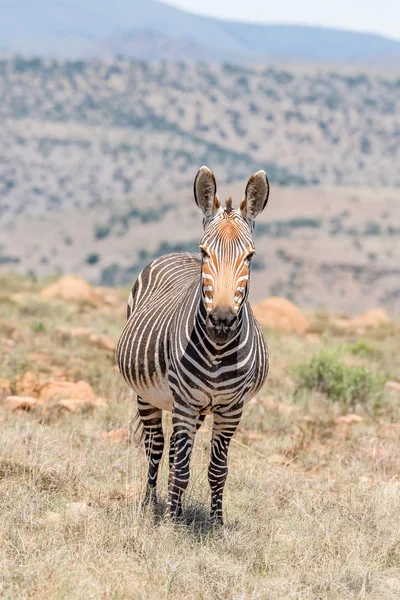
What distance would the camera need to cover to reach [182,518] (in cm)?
562

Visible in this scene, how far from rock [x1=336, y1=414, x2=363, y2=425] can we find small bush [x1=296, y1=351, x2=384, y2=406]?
31.5 inches

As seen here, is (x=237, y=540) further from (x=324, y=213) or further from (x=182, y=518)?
(x=324, y=213)

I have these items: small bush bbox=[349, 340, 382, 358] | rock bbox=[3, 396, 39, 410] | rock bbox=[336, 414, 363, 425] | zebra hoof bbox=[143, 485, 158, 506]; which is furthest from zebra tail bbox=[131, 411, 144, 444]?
small bush bbox=[349, 340, 382, 358]

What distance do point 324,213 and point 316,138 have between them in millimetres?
46305

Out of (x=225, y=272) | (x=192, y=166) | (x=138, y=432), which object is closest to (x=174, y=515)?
(x=225, y=272)

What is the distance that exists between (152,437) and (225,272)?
7.27ft

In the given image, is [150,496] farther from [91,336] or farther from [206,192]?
[91,336]

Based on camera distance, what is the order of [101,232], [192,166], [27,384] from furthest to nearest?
1. [192,166]
2. [101,232]
3. [27,384]

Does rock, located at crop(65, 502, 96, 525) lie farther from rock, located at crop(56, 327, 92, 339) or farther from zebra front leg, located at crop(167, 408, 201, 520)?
rock, located at crop(56, 327, 92, 339)

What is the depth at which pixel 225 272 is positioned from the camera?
15.5 ft

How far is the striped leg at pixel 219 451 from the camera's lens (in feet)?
17.9

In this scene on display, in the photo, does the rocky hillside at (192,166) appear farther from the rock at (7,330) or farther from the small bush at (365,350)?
the rock at (7,330)

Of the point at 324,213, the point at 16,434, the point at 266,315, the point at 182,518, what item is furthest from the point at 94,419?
the point at 324,213

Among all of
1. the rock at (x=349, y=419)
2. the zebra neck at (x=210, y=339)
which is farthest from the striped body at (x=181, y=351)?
the rock at (x=349, y=419)
